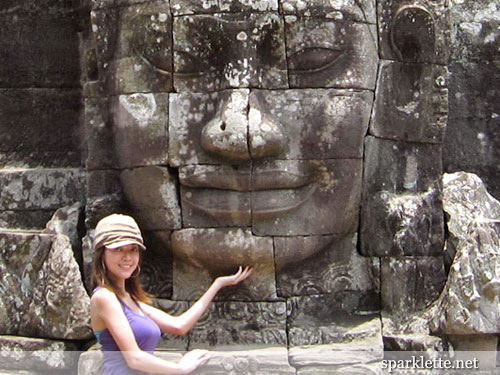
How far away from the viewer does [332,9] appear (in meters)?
5.67

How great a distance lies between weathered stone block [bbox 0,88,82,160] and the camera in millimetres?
6641

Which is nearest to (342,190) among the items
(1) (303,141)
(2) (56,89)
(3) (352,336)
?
→ (1) (303,141)

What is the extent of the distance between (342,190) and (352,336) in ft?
2.83

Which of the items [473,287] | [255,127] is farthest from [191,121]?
[473,287]

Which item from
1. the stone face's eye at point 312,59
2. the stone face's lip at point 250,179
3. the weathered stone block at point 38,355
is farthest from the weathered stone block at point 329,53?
the weathered stone block at point 38,355

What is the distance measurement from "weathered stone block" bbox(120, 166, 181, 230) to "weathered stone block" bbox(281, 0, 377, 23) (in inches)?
47.5

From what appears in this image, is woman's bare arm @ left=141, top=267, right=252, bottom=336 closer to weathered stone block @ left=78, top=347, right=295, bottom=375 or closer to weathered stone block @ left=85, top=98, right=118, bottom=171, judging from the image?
weathered stone block @ left=78, top=347, right=295, bottom=375

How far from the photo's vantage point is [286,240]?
18.8 feet

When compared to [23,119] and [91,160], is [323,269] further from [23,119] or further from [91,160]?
[23,119]

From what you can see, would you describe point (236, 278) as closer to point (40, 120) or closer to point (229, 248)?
point (229, 248)

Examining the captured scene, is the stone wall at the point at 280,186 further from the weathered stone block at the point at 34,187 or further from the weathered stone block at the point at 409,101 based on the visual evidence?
the weathered stone block at the point at 34,187

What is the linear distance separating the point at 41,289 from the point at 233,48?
1845 mm

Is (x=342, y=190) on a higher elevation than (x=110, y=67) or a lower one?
lower

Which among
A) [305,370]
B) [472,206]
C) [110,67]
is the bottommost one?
[305,370]
